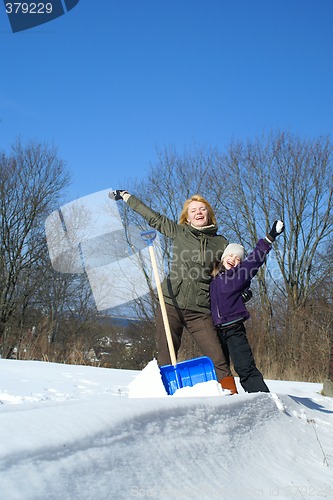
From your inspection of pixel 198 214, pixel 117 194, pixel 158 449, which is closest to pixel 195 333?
pixel 198 214

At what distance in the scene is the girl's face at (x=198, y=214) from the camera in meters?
3.80

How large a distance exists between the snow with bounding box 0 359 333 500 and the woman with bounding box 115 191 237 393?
0.64 m

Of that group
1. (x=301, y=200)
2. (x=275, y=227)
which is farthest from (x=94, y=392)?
(x=301, y=200)

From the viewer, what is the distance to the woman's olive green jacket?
3.63m

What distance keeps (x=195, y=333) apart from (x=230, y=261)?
1.95 feet

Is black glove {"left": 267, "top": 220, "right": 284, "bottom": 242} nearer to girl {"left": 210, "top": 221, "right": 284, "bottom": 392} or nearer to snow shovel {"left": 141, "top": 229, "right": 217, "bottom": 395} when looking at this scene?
girl {"left": 210, "top": 221, "right": 284, "bottom": 392}

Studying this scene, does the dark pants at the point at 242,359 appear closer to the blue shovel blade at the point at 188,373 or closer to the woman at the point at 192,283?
the woman at the point at 192,283

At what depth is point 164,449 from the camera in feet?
5.72

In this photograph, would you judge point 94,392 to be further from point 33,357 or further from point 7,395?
point 33,357

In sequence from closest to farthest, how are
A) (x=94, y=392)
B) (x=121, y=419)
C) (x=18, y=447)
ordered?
(x=18, y=447) < (x=121, y=419) < (x=94, y=392)

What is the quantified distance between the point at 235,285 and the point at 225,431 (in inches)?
57.5

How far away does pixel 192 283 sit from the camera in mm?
3639

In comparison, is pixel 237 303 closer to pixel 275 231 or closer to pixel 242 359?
pixel 242 359

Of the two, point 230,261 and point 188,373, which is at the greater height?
point 230,261
